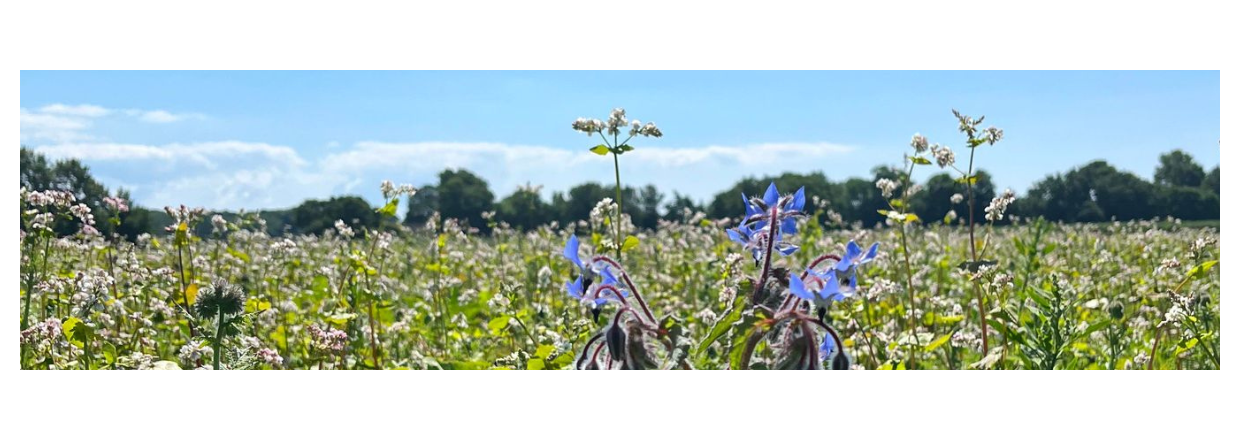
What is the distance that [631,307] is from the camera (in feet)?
5.64

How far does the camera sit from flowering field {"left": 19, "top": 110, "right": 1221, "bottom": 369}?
1.75 meters

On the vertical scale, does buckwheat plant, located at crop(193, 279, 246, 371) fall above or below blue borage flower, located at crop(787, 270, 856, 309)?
below

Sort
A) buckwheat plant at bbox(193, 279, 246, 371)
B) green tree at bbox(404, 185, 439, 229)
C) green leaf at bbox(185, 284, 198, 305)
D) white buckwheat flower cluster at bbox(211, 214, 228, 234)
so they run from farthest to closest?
green tree at bbox(404, 185, 439, 229) < white buckwheat flower cluster at bbox(211, 214, 228, 234) < green leaf at bbox(185, 284, 198, 305) < buckwheat plant at bbox(193, 279, 246, 371)

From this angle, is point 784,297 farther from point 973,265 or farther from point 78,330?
point 78,330

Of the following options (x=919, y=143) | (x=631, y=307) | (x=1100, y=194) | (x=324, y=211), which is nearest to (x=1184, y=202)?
(x=1100, y=194)

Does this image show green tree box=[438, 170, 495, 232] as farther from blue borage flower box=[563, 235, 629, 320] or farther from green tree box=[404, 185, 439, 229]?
blue borage flower box=[563, 235, 629, 320]

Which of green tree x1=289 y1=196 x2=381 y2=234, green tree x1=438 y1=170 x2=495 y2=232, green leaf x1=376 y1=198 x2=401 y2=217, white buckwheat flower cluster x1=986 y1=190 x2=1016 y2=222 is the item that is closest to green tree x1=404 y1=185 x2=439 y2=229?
green tree x1=289 y1=196 x2=381 y2=234

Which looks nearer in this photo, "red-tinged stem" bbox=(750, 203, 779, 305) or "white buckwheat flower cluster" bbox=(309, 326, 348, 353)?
"red-tinged stem" bbox=(750, 203, 779, 305)

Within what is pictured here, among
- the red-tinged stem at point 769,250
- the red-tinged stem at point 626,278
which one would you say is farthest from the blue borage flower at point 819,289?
the red-tinged stem at point 626,278

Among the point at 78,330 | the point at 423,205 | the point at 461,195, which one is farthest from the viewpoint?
the point at 461,195

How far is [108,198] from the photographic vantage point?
522 centimetres
